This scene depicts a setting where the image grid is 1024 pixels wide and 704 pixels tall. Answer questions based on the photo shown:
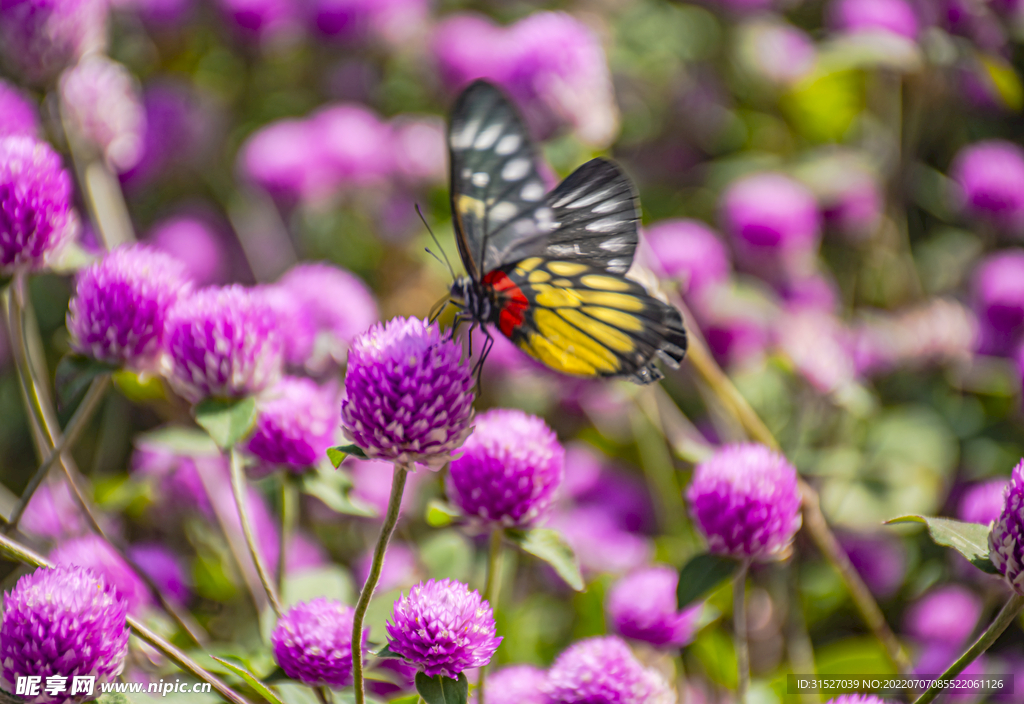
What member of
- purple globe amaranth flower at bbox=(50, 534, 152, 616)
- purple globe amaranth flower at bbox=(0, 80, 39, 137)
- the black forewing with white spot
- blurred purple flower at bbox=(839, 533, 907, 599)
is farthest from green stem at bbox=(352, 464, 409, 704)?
blurred purple flower at bbox=(839, 533, 907, 599)

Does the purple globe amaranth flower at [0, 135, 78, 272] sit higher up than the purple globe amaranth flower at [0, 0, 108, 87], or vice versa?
the purple globe amaranth flower at [0, 0, 108, 87]

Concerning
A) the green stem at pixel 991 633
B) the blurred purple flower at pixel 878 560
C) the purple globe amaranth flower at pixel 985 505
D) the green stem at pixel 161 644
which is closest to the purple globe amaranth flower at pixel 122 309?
the green stem at pixel 161 644

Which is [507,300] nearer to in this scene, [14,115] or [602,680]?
[602,680]

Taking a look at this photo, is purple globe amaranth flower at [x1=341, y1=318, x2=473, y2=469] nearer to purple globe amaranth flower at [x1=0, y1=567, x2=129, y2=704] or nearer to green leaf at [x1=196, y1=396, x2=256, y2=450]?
green leaf at [x1=196, y1=396, x2=256, y2=450]

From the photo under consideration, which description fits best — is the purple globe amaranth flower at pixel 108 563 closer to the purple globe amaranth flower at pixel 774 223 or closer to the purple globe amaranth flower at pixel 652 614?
the purple globe amaranth flower at pixel 652 614

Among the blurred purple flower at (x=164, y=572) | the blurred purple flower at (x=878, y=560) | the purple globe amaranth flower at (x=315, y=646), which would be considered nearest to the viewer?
the purple globe amaranth flower at (x=315, y=646)
